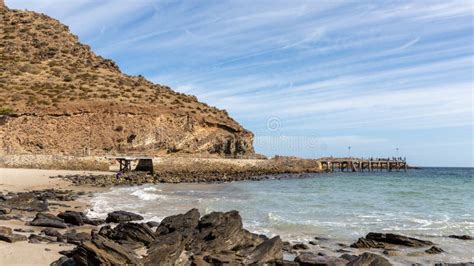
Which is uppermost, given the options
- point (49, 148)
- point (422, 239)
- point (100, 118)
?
point (100, 118)

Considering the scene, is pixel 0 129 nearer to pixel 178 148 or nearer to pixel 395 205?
pixel 178 148

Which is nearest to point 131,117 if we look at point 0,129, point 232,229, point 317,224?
point 0,129

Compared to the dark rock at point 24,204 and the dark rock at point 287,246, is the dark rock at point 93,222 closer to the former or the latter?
the dark rock at point 24,204

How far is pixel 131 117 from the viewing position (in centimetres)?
6225

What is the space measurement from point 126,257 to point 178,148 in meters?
55.6

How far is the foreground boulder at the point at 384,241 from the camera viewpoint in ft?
44.1

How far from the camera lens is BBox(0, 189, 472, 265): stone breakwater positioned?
28.8 feet

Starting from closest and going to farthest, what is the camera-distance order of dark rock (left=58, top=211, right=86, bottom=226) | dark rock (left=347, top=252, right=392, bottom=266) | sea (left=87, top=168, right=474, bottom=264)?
dark rock (left=347, top=252, right=392, bottom=266)
sea (left=87, top=168, right=474, bottom=264)
dark rock (left=58, top=211, right=86, bottom=226)

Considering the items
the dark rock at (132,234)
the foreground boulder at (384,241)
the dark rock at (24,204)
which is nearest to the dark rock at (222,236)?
the dark rock at (132,234)

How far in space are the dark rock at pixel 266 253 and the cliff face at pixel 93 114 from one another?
47769 millimetres

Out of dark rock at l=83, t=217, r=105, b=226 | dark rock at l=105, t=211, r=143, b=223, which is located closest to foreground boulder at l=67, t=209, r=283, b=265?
dark rock at l=83, t=217, r=105, b=226

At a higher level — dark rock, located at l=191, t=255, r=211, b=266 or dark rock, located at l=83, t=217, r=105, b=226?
dark rock, located at l=83, t=217, r=105, b=226

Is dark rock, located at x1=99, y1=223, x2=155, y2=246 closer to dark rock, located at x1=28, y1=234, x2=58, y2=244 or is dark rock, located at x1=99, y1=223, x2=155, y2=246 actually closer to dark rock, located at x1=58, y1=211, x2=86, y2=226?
dark rock, located at x1=28, y1=234, x2=58, y2=244

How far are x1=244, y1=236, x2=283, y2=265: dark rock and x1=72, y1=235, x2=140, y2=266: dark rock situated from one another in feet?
8.93
